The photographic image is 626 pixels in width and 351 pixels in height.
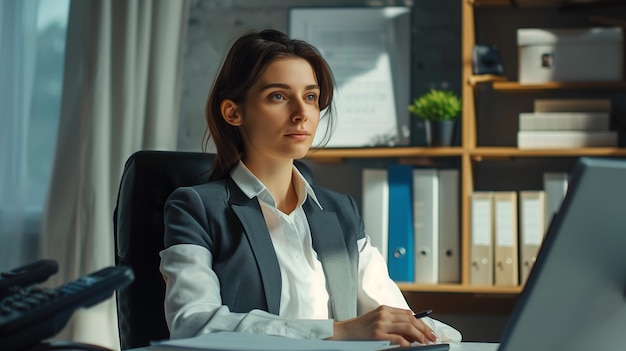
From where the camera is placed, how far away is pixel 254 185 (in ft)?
4.85

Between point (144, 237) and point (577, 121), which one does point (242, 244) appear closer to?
point (144, 237)

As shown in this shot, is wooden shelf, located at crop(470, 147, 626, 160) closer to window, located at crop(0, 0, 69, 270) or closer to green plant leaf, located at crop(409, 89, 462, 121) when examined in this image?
green plant leaf, located at crop(409, 89, 462, 121)

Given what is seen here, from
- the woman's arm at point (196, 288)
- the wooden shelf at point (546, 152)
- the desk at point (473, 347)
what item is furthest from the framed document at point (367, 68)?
the desk at point (473, 347)

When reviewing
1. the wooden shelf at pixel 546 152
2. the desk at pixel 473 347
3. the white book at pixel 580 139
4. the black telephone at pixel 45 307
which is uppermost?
the white book at pixel 580 139

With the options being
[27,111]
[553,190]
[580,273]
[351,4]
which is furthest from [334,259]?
[27,111]

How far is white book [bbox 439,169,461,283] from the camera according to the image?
259 centimetres

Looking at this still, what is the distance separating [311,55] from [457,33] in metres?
1.41

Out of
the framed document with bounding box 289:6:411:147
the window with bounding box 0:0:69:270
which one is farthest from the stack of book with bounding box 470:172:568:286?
the window with bounding box 0:0:69:270

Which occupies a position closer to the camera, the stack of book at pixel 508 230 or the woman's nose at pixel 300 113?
the woman's nose at pixel 300 113

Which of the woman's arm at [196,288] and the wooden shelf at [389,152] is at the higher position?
the wooden shelf at [389,152]

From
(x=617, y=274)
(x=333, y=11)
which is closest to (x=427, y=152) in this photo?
(x=333, y=11)

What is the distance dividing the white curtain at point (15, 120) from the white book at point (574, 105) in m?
1.55

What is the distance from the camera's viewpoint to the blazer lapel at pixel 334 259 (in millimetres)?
1435

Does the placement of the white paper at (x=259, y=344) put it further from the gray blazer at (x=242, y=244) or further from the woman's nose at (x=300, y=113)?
the woman's nose at (x=300, y=113)
